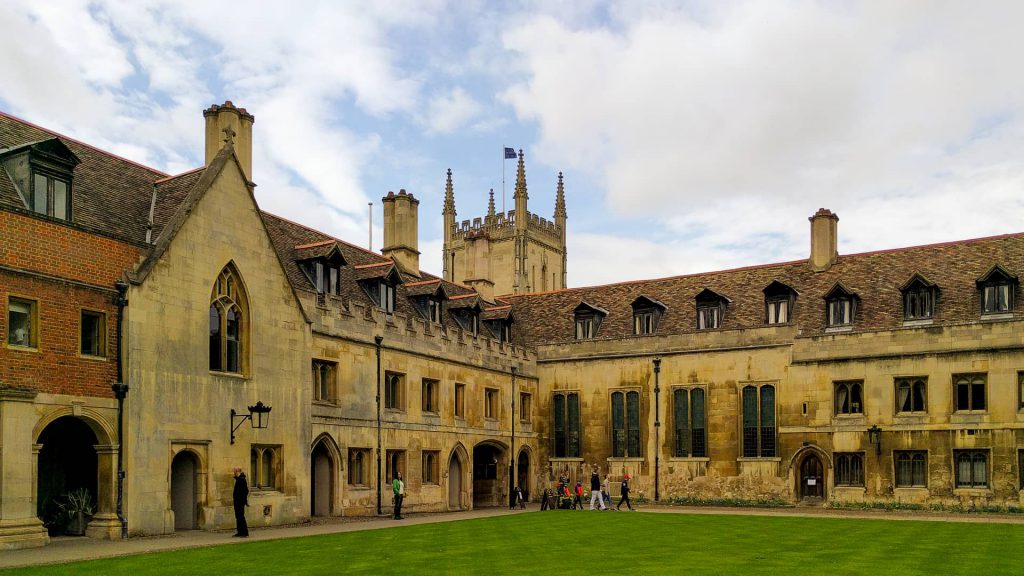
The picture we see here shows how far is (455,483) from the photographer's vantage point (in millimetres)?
42406

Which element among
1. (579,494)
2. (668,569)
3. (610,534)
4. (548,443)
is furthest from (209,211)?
(548,443)

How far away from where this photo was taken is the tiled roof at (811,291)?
4034 centimetres

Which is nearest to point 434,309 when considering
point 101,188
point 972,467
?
point 101,188

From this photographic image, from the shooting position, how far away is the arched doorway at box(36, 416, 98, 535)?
2480 cm

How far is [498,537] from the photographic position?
24859mm

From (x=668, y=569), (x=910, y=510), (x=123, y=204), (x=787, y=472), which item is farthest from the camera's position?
(x=787, y=472)

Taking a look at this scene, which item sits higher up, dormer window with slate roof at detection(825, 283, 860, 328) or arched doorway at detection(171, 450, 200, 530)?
dormer window with slate roof at detection(825, 283, 860, 328)

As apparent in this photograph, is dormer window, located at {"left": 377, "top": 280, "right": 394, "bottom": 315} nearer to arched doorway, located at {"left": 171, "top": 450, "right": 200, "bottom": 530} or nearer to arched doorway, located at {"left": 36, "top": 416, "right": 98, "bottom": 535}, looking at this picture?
arched doorway, located at {"left": 171, "top": 450, "right": 200, "bottom": 530}

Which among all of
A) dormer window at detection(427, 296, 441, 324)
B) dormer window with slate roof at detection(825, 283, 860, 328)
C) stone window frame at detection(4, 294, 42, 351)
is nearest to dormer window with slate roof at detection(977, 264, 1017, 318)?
dormer window with slate roof at detection(825, 283, 860, 328)

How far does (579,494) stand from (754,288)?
12.0 metres

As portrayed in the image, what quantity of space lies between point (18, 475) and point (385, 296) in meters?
17.8

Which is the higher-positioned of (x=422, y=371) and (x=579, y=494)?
(x=422, y=371)

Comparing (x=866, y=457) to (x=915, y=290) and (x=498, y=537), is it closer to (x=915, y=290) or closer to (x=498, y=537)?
(x=915, y=290)

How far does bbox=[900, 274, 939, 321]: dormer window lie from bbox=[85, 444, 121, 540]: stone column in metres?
28.8
